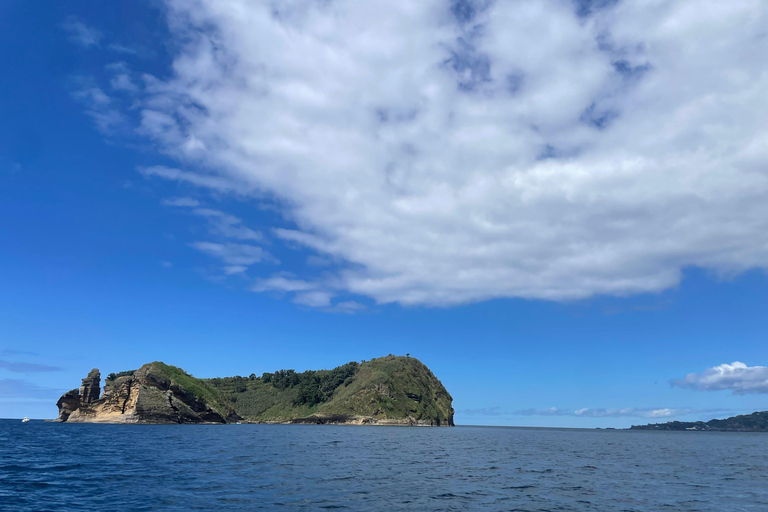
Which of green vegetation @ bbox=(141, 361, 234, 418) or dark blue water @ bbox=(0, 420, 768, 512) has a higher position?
green vegetation @ bbox=(141, 361, 234, 418)

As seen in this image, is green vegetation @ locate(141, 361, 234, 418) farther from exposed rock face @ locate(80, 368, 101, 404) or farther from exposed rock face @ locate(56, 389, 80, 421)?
exposed rock face @ locate(56, 389, 80, 421)

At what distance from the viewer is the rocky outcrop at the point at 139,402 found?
159 meters

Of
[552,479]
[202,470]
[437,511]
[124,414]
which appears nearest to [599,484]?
[552,479]

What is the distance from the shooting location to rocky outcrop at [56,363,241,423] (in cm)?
15888

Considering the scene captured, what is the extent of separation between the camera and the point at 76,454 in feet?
169

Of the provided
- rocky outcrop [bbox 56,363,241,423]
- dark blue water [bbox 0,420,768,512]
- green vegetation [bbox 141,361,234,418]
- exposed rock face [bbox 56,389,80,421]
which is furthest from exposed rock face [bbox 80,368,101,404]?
dark blue water [bbox 0,420,768,512]

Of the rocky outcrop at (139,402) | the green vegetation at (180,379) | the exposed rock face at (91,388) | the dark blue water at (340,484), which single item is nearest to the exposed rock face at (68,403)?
the rocky outcrop at (139,402)

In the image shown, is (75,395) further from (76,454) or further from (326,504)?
(326,504)

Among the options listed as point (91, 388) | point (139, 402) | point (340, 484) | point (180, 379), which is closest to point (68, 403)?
point (91, 388)

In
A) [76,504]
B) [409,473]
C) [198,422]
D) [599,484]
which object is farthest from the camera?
[198,422]

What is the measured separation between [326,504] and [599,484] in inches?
1061

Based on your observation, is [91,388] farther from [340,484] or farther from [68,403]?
[340,484]

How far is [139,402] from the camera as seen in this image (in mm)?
156250

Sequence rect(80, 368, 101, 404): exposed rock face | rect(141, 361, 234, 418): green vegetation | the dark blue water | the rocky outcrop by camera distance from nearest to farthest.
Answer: the dark blue water
the rocky outcrop
rect(141, 361, 234, 418): green vegetation
rect(80, 368, 101, 404): exposed rock face
